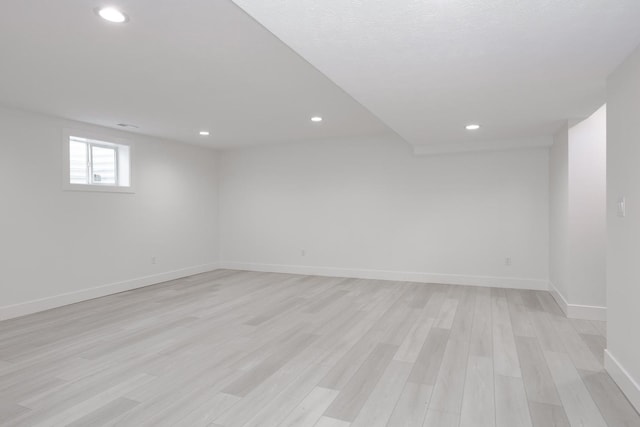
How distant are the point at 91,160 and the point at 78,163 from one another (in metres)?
0.19

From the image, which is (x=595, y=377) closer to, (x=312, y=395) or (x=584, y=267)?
(x=584, y=267)

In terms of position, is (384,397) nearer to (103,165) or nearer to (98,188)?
(98,188)

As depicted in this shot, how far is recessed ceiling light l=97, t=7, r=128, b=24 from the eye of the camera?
2139 mm

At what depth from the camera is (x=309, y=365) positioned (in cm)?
287

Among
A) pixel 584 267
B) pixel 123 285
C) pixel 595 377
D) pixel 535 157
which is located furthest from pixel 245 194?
pixel 595 377

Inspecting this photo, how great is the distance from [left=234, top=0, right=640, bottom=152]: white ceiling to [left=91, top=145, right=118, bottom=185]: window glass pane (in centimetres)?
411

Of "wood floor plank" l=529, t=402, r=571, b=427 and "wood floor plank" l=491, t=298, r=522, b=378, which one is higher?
"wood floor plank" l=491, t=298, r=522, b=378

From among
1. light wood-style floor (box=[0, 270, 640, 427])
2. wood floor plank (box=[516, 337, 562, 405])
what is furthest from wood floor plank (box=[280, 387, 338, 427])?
wood floor plank (box=[516, 337, 562, 405])

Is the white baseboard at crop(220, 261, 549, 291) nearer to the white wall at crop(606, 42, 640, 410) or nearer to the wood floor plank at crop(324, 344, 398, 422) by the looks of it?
the white wall at crop(606, 42, 640, 410)

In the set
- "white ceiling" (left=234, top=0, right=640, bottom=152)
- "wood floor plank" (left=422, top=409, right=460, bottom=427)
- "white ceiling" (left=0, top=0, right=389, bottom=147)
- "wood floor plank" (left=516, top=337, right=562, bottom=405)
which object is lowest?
"wood floor plank" (left=422, top=409, right=460, bottom=427)

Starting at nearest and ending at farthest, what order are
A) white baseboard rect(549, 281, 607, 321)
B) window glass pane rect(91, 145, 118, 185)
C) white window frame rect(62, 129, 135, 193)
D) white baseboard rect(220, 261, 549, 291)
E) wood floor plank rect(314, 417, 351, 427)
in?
wood floor plank rect(314, 417, 351, 427) < white baseboard rect(549, 281, 607, 321) < white window frame rect(62, 129, 135, 193) < window glass pane rect(91, 145, 118, 185) < white baseboard rect(220, 261, 549, 291)

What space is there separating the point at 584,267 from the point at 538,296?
1128 millimetres

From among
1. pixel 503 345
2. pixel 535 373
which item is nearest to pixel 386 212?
pixel 503 345

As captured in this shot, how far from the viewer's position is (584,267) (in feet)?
13.1
